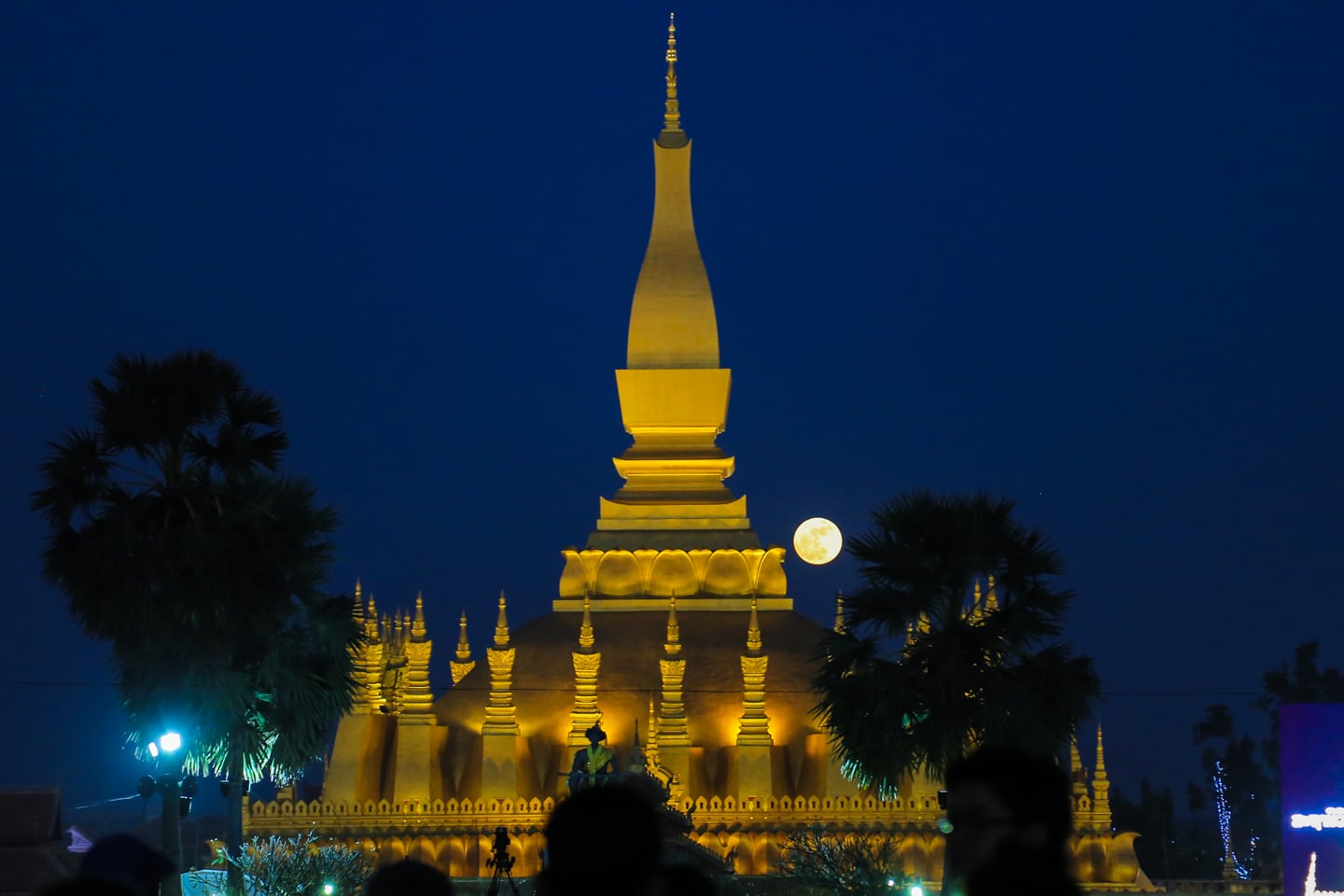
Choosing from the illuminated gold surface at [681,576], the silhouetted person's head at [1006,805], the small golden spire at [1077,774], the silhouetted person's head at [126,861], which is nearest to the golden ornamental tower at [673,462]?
the illuminated gold surface at [681,576]

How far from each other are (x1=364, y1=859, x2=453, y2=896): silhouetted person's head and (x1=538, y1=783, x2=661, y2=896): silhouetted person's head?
122 centimetres

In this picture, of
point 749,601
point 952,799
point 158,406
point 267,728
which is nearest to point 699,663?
point 749,601

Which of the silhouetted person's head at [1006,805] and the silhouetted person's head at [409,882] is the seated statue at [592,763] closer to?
the silhouetted person's head at [409,882]

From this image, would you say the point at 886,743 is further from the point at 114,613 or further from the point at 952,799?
the point at 952,799

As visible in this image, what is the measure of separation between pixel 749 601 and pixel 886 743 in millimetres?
12602

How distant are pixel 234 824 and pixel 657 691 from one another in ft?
35.5

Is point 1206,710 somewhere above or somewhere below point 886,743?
above

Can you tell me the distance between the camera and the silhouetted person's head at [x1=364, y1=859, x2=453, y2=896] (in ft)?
21.1

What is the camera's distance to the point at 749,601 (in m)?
35.9

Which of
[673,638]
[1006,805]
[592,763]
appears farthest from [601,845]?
[673,638]

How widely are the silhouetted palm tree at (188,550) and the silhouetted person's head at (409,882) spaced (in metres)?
15.9

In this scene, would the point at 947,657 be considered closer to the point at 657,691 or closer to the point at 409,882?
the point at 657,691

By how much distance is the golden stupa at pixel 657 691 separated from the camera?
103 ft

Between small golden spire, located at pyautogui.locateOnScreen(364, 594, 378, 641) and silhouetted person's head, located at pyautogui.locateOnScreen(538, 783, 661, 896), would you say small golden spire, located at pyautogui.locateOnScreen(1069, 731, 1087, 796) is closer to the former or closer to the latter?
small golden spire, located at pyautogui.locateOnScreen(364, 594, 378, 641)
